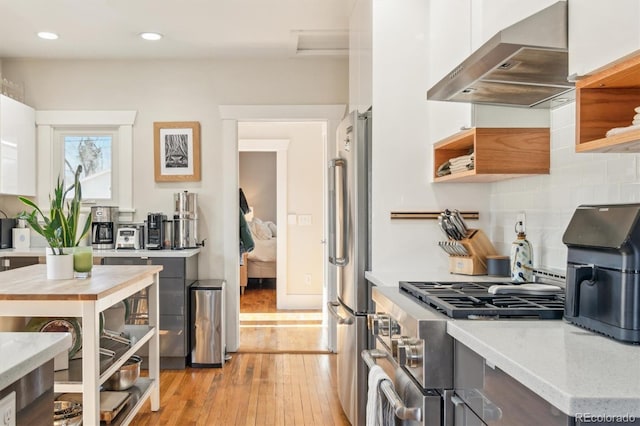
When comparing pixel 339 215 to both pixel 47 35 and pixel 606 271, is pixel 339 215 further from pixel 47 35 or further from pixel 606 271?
pixel 47 35

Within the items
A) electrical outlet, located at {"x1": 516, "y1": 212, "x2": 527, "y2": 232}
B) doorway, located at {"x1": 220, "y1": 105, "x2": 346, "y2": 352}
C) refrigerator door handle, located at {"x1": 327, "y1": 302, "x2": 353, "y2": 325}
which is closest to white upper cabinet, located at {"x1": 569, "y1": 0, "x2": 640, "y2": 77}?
electrical outlet, located at {"x1": 516, "y1": 212, "x2": 527, "y2": 232}

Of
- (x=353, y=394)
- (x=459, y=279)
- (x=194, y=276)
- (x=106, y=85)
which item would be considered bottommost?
(x=353, y=394)

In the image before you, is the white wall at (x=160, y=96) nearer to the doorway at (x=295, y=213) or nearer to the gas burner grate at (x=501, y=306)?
the doorway at (x=295, y=213)

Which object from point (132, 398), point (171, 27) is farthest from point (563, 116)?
point (171, 27)

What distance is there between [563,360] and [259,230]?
6917 millimetres

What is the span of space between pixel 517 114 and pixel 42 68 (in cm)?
415

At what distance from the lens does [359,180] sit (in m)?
2.80

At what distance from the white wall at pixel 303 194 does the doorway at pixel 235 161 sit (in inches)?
74.3

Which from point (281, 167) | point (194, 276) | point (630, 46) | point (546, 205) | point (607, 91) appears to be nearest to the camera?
point (630, 46)

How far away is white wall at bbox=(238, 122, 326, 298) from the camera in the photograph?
648cm

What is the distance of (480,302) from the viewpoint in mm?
1602

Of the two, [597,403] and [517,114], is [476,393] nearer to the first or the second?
[597,403]

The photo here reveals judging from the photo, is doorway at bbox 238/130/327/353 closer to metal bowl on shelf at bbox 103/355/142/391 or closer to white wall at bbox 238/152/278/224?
white wall at bbox 238/152/278/224

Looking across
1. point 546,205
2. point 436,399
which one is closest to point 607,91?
point 546,205
